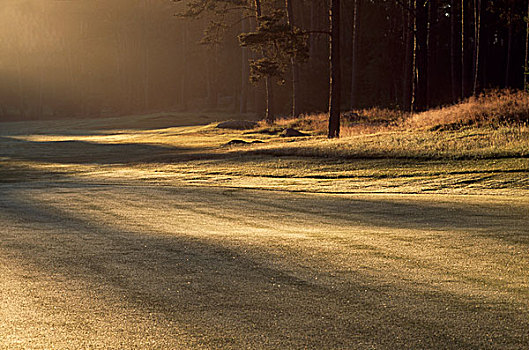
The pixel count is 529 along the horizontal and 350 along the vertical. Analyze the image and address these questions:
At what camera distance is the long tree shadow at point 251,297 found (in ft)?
10.9

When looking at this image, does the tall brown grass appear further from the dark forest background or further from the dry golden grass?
the dark forest background

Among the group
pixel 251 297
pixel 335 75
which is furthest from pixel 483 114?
pixel 251 297

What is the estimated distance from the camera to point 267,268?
488 centimetres

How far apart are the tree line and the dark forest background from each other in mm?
154

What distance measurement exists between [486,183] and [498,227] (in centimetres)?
510

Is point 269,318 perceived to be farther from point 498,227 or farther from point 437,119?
point 437,119

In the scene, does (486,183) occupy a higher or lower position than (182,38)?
lower

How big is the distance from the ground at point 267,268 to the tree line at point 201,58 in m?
30.8

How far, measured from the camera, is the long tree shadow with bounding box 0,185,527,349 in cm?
331

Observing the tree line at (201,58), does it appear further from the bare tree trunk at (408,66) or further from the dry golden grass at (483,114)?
the dry golden grass at (483,114)

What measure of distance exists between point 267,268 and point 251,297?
83cm

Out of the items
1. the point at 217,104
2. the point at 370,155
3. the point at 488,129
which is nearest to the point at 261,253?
the point at 370,155

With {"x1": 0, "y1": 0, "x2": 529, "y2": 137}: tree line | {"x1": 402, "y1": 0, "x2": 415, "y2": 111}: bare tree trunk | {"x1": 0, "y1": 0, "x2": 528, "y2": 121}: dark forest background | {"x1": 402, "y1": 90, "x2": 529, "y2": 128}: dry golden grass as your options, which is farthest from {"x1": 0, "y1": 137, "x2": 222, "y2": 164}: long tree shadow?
{"x1": 402, "y1": 0, "x2": 415, "y2": 111}: bare tree trunk

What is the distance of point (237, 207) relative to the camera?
9.50 metres
